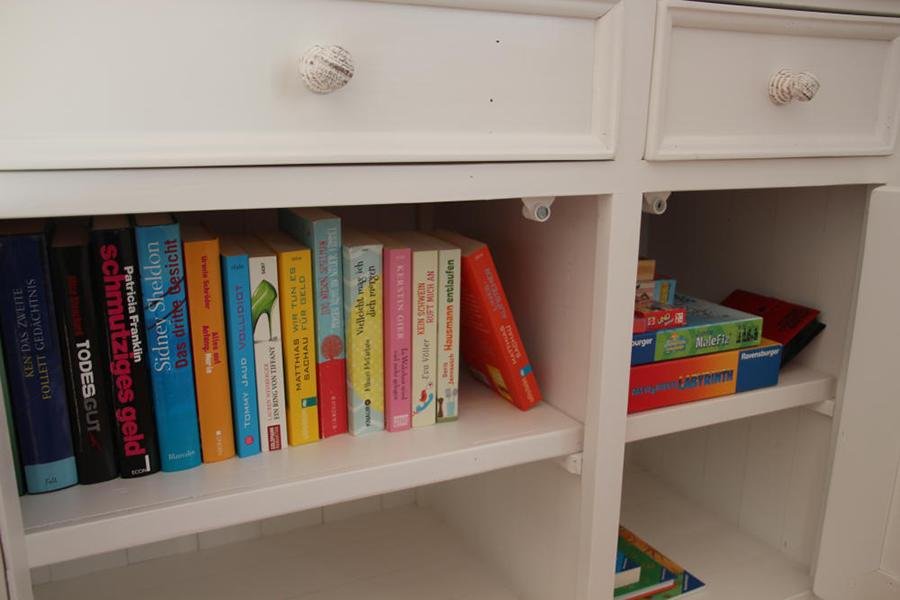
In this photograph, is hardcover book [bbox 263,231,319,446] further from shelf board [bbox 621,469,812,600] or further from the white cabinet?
shelf board [bbox 621,469,812,600]

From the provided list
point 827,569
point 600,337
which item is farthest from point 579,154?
point 827,569

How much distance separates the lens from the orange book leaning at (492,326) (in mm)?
789

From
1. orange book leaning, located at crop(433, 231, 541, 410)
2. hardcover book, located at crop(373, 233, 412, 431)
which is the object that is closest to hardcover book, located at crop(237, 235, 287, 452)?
hardcover book, located at crop(373, 233, 412, 431)

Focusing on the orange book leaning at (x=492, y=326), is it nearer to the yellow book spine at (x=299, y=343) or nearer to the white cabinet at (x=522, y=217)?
the white cabinet at (x=522, y=217)

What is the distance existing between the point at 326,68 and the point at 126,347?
31cm

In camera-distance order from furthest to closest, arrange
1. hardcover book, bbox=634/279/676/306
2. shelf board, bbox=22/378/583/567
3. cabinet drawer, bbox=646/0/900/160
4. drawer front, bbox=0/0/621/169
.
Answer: hardcover book, bbox=634/279/676/306, cabinet drawer, bbox=646/0/900/160, shelf board, bbox=22/378/583/567, drawer front, bbox=0/0/621/169

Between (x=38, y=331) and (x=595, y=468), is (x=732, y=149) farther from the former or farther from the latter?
(x=38, y=331)

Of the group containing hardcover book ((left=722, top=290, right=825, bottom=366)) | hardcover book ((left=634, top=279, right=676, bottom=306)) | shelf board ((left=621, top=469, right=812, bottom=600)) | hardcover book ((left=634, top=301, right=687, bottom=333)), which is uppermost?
hardcover book ((left=634, top=279, right=676, bottom=306))

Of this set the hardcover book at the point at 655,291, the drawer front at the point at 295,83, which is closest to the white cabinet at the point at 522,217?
the drawer front at the point at 295,83

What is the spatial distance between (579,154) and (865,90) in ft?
1.30

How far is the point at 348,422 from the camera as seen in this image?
0.77 m

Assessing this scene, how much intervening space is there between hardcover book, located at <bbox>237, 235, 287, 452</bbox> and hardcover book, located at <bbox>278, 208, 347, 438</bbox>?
0.04 m

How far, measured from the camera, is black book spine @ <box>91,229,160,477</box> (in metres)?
0.62

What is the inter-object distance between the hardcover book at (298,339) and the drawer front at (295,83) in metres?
0.16
